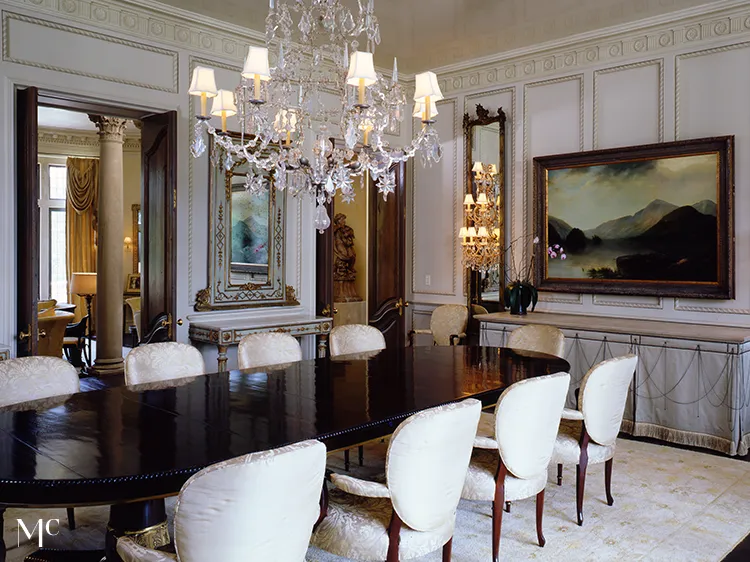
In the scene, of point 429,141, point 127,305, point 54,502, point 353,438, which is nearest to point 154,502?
point 54,502

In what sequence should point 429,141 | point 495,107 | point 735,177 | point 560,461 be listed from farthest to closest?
point 495,107 → point 735,177 → point 429,141 → point 560,461

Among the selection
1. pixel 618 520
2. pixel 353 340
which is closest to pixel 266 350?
pixel 353 340

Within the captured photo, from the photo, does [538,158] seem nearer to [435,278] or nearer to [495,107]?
[495,107]

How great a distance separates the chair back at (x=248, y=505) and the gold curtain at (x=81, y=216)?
31.8 feet

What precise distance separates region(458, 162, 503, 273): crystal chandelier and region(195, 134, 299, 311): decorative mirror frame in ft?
5.90

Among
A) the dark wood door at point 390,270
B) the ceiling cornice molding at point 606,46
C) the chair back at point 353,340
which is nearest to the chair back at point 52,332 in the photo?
the dark wood door at point 390,270

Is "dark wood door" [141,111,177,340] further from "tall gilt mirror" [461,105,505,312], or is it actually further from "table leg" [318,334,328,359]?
"tall gilt mirror" [461,105,505,312]

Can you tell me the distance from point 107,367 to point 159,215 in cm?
288

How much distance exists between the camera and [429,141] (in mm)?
3436

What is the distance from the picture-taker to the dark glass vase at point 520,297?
5578 millimetres

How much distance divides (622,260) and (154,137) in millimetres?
3901

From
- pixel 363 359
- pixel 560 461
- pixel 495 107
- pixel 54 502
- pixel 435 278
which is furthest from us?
pixel 435 278

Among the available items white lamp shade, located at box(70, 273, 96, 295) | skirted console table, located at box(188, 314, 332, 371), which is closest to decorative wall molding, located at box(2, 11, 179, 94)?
skirted console table, located at box(188, 314, 332, 371)

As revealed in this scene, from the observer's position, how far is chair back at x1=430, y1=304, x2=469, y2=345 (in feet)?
19.9
